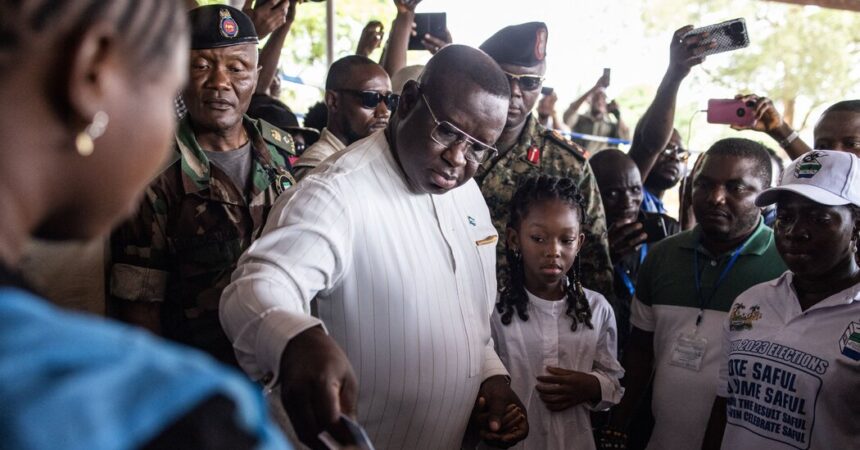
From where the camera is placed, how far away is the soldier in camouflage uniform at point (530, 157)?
11.1 feet

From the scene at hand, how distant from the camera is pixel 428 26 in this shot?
512 centimetres

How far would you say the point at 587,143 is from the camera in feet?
27.6

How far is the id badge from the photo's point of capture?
298cm

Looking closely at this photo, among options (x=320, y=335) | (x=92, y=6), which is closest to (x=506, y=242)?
(x=320, y=335)

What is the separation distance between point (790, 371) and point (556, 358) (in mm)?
820

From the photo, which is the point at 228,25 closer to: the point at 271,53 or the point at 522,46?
the point at 522,46

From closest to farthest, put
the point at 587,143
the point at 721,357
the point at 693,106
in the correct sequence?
the point at 721,357
the point at 587,143
the point at 693,106

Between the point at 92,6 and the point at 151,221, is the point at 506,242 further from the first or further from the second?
the point at 92,6

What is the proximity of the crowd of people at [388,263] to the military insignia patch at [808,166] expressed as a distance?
1 centimetres

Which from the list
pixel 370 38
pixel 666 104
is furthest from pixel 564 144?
pixel 370 38

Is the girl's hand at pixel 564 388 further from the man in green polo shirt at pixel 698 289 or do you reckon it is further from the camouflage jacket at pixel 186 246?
the camouflage jacket at pixel 186 246

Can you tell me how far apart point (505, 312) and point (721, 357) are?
2.81ft

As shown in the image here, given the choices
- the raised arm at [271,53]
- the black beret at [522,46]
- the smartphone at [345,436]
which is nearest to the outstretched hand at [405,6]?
the raised arm at [271,53]

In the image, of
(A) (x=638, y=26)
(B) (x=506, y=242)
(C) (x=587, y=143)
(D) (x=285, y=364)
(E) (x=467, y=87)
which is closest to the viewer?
(D) (x=285, y=364)
